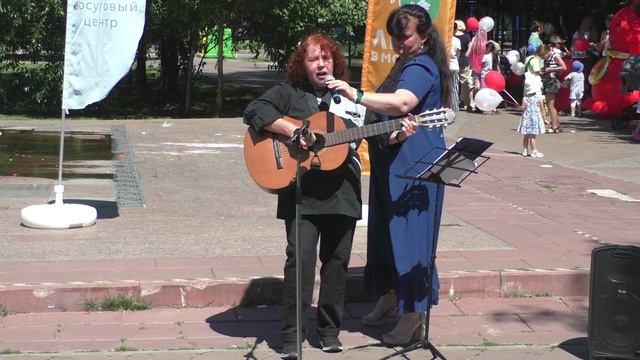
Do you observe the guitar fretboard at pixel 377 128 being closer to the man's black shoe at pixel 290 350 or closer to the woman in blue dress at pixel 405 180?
the woman in blue dress at pixel 405 180

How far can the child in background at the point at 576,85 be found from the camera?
67.4 ft

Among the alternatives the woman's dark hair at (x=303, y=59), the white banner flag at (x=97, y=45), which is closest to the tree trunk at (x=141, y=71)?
the white banner flag at (x=97, y=45)

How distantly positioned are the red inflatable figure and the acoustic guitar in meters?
14.8

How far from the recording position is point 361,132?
4.98m

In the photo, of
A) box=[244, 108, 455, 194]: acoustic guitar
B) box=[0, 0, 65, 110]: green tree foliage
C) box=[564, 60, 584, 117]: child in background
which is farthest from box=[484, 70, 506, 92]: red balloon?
box=[244, 108, 455, 194]: acoustic guitar

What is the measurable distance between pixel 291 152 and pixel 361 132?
42 cm

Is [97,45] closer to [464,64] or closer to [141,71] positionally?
[464,64]

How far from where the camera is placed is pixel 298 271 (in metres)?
4.74

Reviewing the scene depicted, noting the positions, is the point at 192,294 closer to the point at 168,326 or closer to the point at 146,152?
the point at 168,326

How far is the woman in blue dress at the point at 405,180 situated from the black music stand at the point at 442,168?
4cm

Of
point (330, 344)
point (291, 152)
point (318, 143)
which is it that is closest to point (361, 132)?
point (318, 143)

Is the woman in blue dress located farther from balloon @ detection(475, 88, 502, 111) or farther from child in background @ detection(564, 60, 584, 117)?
child in background @ detection(564, 60, 584, 117)

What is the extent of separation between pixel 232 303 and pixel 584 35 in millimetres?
18199

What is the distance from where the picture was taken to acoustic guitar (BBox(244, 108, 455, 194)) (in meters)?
5.04
